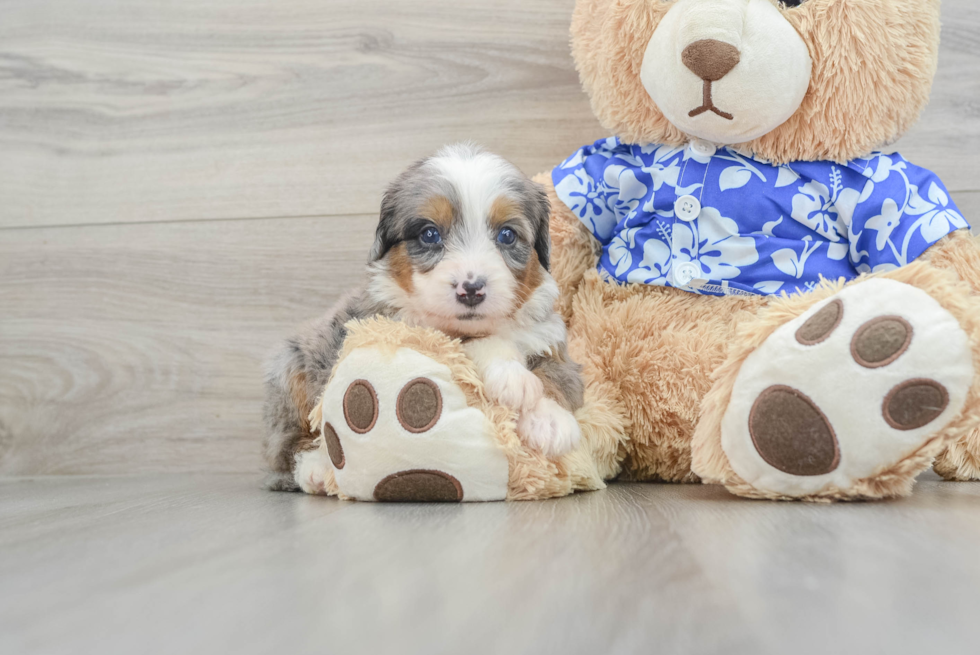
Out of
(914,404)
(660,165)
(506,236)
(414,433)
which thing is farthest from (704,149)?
(414,433)

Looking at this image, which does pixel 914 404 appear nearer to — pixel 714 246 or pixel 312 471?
pixel 714 246

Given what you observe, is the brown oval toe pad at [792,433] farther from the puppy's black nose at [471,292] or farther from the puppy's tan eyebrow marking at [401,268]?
the puppy's tan eyebrow marking at [401,268]

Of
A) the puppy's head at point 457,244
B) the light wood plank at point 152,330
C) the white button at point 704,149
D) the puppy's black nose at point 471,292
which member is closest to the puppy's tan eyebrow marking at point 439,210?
the puppy's head at point 457,244

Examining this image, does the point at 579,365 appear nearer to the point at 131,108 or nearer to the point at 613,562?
the point at 613,562

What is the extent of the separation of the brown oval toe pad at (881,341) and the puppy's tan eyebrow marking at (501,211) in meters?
0.61

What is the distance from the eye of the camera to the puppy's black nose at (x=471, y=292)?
1301 mm

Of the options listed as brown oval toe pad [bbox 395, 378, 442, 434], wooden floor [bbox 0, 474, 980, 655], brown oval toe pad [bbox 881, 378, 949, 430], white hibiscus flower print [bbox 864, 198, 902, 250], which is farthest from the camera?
white hibiscus flower print [bbox 864, 198, 902, 250]

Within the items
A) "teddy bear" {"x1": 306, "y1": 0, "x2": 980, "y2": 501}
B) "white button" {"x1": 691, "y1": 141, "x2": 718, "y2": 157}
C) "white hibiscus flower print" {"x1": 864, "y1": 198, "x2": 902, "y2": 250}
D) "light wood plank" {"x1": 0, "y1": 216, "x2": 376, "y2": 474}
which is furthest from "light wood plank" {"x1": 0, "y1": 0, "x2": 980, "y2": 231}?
"white hibiscus flower print" {"x1": 864, "y1": 198, "x2": 902, "y2": 250}

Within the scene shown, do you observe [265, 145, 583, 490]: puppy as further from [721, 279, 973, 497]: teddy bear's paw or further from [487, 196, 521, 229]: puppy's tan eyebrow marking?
[721, 279, 973, 497]: teddy bear's paw

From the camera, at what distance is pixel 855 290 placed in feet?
3.76

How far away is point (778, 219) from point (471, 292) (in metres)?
0.68

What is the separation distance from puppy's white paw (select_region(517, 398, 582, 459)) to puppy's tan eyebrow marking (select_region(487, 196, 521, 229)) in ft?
1.08

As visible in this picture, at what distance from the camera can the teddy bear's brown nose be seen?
55.7 inches

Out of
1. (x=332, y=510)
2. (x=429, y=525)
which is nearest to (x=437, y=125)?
(x=332, y=510)
